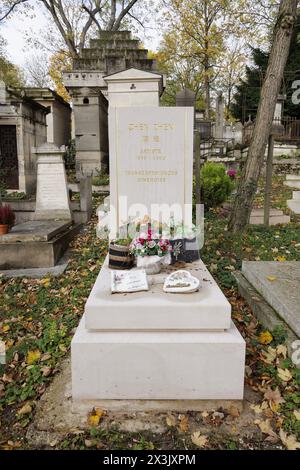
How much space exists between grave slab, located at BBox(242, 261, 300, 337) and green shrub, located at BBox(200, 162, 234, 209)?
13.1 ft

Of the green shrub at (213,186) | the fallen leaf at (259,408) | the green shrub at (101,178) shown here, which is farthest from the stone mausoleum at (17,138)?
the fallen leaf at (259,408)

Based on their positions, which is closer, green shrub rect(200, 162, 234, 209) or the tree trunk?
the tree trunk

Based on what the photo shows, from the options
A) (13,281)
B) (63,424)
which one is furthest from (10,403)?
(13,281)

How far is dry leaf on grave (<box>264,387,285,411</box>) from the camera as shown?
2.55 m

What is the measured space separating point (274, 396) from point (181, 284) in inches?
43.5

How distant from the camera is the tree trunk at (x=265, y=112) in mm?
5816

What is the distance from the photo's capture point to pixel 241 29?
947 inches

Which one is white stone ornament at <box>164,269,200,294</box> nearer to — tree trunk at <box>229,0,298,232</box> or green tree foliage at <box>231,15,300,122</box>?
tree trunk at <box>229,0,298,232</box>

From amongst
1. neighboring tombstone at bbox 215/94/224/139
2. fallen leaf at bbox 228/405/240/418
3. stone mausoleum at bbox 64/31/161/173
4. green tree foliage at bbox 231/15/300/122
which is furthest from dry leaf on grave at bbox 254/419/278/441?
neighboring tombstone at bbox 215/94/224/139

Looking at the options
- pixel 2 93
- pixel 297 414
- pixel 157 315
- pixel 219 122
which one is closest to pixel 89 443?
pixel 157 315

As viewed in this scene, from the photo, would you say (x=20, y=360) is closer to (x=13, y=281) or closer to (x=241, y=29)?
(x=13, y=281)

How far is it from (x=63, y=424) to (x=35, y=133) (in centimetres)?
1097

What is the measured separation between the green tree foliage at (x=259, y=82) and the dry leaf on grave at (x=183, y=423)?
1910 centimetres
